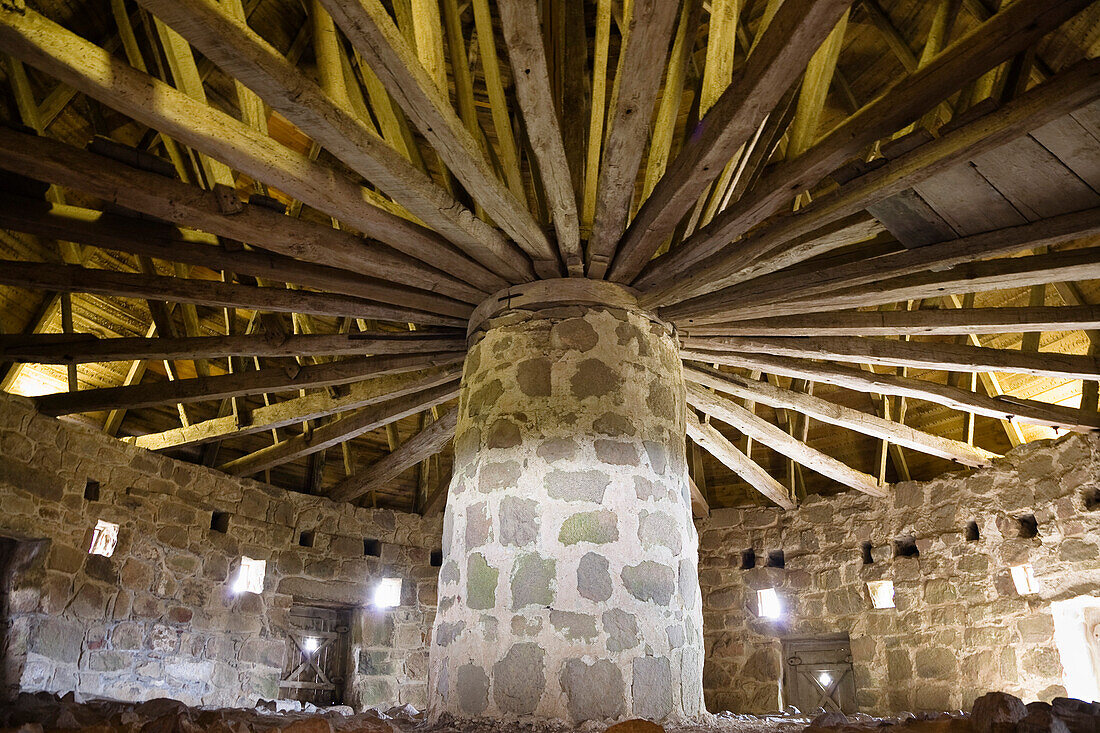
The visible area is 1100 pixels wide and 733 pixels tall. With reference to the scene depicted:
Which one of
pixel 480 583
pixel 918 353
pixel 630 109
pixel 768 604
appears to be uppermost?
pixel 630 109

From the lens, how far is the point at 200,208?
347cm

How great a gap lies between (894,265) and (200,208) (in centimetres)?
357

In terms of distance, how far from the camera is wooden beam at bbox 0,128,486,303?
3107mm

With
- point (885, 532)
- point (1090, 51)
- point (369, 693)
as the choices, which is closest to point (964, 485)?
point (885, 532)

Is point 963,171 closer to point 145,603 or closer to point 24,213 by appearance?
point 24,213

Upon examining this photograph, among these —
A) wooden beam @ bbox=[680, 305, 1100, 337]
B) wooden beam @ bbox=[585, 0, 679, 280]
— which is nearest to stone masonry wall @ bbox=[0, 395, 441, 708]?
wooden beam @ bbox=[585, 0, 679, 280]

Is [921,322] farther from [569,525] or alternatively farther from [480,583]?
[480,583]

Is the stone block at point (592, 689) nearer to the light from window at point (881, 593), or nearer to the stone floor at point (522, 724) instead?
the stone floor at point (522, 724)

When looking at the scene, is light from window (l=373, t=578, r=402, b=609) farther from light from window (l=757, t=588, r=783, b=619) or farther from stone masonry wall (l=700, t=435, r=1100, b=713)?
light from window (l=757, t=588, r=783, b=619)

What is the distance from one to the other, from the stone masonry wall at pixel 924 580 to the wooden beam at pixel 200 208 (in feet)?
16.9

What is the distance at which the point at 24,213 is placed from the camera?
3664 millimetres

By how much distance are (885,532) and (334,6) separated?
22.0 feet

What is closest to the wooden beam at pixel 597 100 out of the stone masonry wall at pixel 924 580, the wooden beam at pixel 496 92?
the wooden beam at pixel 496 92

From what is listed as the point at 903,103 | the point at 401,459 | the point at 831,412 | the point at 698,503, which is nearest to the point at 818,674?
the point at 698,503
